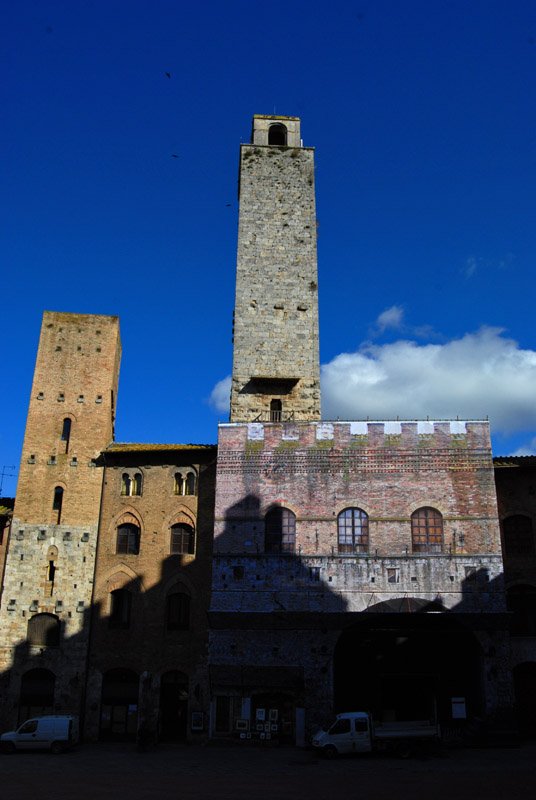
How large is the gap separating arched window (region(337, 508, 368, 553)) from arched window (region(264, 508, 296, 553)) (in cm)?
164

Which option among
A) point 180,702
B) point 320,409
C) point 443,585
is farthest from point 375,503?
point 180,702

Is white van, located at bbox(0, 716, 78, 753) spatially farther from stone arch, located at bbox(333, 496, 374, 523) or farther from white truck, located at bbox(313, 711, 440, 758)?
stone arch, located at bbox(333, 496, 374, 523)

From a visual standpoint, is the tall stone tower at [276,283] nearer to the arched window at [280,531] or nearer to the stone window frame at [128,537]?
the arched window at [280,531]

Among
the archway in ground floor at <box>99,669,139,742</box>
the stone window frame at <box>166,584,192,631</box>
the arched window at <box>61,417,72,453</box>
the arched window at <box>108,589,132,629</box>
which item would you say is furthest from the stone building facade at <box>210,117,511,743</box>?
the arched window at <box>61,417,72,453</box>

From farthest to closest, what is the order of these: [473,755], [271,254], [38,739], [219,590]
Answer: [271,254]
[219,590]
[38,739]
[473,755]

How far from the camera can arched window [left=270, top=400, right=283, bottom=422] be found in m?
26.9

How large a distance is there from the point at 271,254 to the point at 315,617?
1542 centimetres

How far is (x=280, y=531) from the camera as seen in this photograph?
2350cm

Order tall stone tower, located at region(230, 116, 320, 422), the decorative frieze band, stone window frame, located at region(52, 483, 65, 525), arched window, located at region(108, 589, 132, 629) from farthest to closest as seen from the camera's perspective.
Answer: tall stone tower, located at region(230, 116, 320, 422)
stone window frame, located at region(52, 483, 65, 525)
arched window, located at region(108, 589, 132, 629)
the decorative frieze band

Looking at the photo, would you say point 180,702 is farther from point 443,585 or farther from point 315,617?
point 443,585

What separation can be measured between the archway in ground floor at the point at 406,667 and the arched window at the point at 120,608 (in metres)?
7.90

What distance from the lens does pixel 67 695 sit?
23.9 meters

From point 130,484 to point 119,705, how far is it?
7953 millimetres

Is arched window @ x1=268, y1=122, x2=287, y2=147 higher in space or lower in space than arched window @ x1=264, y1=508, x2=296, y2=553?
higher
